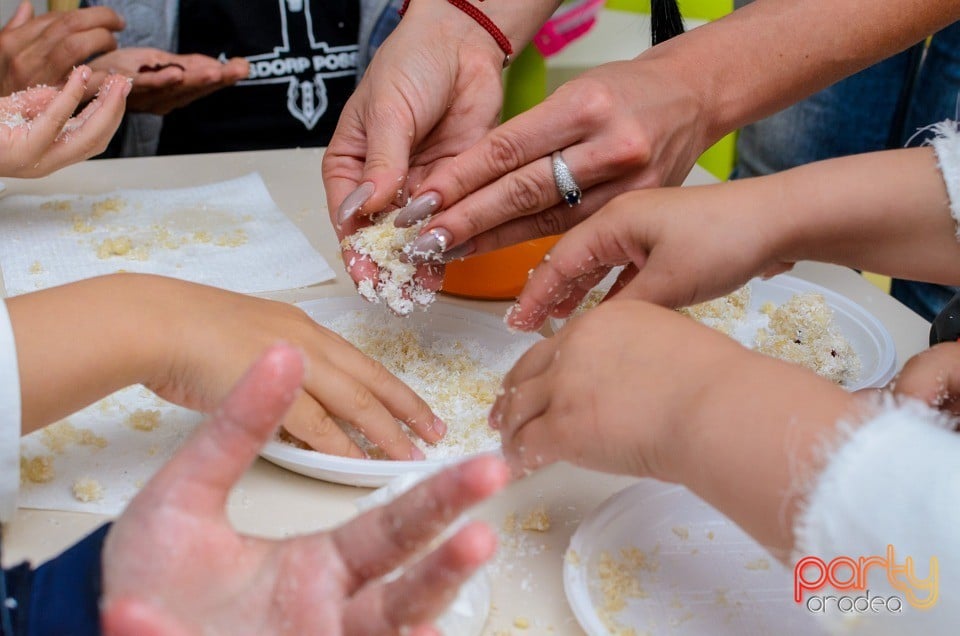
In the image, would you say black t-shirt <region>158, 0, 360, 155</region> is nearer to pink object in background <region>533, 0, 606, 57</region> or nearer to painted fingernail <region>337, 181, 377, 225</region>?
pink object in background <region>533, 0, 606, 57</region>

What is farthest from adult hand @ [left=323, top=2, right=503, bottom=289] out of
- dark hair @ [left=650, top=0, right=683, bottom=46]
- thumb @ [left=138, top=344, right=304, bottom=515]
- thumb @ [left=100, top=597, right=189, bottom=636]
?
thumb @ [left=100, top=597, right=189, bottom=636]

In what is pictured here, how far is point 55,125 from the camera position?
4.01 ft

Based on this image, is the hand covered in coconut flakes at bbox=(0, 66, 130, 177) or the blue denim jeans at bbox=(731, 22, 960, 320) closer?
the hand covered in coconut flakes at bbox=(0, 66, 130, 177)

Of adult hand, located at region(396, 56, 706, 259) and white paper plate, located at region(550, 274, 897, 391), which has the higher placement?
adult hand, located at region(396, 56, 706, 259)

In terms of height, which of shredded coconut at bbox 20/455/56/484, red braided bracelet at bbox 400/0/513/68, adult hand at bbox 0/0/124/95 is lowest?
shredded coconut at bbox 20/455/56/484

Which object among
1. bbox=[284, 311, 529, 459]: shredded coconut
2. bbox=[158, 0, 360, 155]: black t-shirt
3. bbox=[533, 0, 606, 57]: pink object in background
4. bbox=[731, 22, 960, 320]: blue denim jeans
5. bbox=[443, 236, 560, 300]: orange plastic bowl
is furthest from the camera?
bbox=[533, 0, 606, 57]: pink object in background

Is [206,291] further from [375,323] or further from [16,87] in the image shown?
[16,87]

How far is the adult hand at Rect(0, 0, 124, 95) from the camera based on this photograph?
1.55 meters

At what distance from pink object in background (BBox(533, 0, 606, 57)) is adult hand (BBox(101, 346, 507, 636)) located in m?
1.66

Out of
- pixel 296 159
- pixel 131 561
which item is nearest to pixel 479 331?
pixel 131 561

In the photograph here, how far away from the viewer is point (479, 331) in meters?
1.05

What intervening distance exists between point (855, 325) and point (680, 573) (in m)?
0.52

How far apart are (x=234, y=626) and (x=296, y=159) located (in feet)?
4.01
